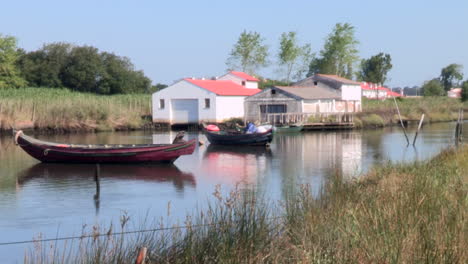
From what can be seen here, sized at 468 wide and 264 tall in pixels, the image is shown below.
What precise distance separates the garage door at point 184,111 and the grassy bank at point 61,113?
3.25 metres

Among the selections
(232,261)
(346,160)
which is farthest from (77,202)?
(346,160)

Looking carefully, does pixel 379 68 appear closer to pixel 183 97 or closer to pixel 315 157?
pixel 183 97

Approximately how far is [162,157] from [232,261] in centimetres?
2034

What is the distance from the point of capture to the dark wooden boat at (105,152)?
26.5 meters

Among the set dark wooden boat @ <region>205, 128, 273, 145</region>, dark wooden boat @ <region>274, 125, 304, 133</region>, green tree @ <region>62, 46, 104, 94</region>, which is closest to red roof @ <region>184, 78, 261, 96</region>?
dark wooden boat @ <region>274, 125, 304, 133</region>

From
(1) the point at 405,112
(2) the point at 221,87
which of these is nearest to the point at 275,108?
(2) the point at 221,87

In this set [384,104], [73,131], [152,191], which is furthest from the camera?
[384,104]

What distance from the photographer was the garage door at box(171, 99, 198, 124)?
2265 inches

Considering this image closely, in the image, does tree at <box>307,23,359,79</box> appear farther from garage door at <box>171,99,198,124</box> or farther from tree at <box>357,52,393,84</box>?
garage door at <box>171,99,198,124</box>

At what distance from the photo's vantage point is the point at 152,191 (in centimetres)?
2070

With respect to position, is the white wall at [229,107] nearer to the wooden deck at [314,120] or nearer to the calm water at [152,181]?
the wooden deck at [314,120]

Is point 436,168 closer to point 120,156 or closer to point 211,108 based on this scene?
point 120,156

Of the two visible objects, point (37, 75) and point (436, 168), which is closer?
point (436, 168)

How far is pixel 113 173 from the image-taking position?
82.9 ft
